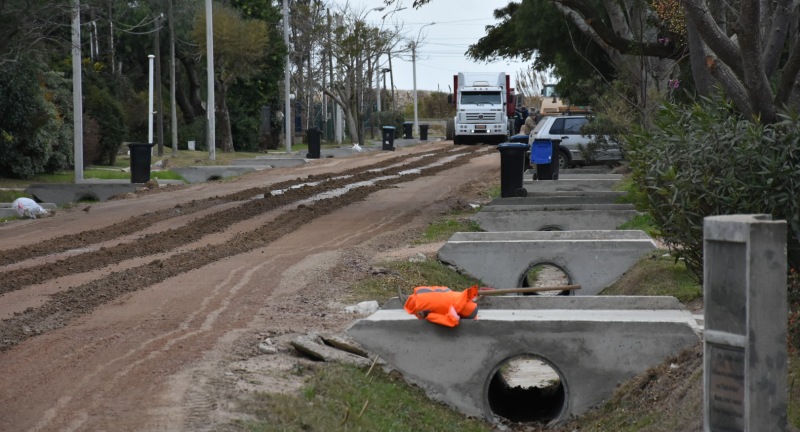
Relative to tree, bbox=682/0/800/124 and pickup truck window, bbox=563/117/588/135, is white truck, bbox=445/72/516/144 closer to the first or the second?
pickup truck window, bbox=563/117/588/135

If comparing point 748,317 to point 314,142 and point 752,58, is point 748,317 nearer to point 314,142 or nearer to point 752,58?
point 752,58

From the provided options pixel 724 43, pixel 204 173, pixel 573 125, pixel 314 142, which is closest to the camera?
pixel 724 43

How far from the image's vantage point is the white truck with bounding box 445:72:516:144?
54.1 metres

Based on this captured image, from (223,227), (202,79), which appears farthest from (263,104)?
(223,227)

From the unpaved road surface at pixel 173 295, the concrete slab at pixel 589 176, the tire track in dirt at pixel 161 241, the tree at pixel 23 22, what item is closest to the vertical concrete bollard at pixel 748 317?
the unpaved road surface at pixel 173 295

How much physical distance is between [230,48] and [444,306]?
3686 centimetres

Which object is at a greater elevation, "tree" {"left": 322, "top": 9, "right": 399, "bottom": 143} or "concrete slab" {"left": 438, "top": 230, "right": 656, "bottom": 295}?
"tree" {"left": 322, "top": 9, "right": 399, "bottom": 143}

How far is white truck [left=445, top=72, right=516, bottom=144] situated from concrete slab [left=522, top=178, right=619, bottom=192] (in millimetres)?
28679

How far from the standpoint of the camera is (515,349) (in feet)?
33.7

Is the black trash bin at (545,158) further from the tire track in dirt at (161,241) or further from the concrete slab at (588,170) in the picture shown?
the tire track in dirt at (161,241)

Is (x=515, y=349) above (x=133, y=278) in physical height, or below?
below

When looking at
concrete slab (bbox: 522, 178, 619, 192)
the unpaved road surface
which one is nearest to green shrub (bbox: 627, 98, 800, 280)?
the unpaved road surface

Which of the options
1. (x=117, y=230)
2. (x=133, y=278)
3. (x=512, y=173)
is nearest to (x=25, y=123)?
(x=117, y=230)

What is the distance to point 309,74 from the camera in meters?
59.8
